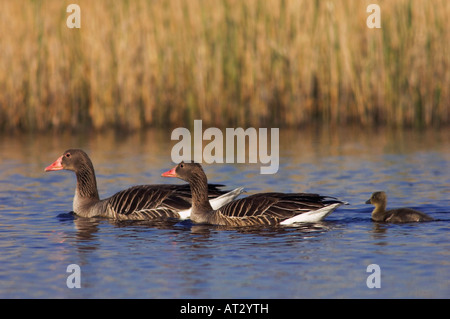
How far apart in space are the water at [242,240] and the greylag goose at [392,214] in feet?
0.47

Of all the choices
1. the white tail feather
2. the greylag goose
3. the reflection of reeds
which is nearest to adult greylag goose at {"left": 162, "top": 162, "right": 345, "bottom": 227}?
the white tail feather

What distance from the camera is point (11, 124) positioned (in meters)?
19.4

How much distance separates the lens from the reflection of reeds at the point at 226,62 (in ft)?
60.6

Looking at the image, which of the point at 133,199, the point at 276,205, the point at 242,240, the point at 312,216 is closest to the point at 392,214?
the point at 312,216

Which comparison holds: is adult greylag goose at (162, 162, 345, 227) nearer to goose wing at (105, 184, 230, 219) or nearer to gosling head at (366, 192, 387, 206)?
goose wing at (105, 184, 230, 219)

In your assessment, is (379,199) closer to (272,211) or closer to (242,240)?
(272,211)

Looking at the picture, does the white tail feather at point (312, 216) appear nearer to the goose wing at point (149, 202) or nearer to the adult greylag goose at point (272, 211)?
the adult greylag goose at point (272, 211)

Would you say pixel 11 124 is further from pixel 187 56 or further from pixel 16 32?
pixel 187 56

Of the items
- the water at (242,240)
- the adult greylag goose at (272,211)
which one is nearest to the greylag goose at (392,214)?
the water at (242,240)

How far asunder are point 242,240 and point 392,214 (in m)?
2.06

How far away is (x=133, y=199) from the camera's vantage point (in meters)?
11.8

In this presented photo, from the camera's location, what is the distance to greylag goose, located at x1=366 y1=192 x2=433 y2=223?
1071 cm

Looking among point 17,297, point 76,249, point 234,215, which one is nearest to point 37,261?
point 76,249
